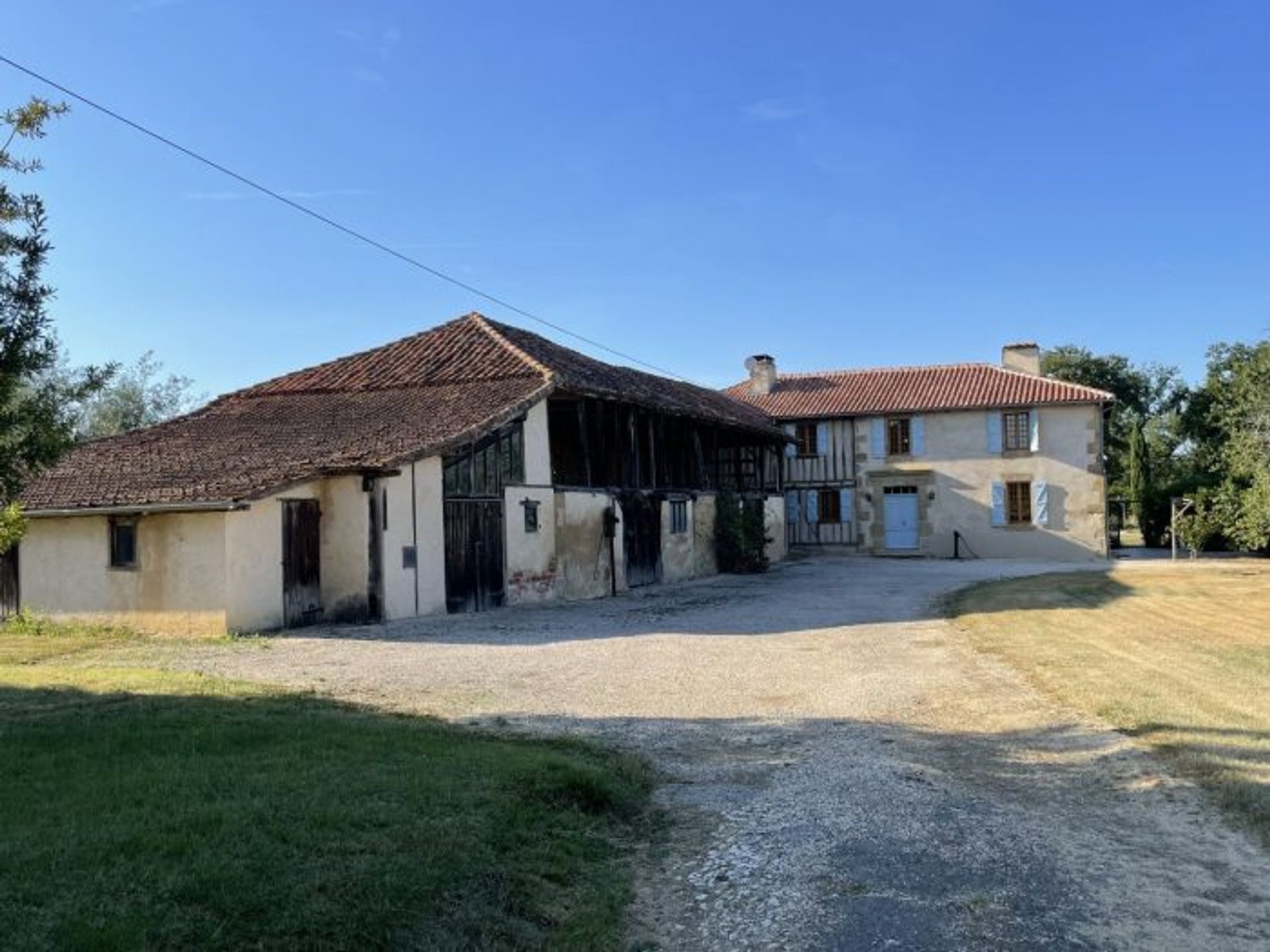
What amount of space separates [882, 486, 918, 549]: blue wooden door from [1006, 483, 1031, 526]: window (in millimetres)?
3054

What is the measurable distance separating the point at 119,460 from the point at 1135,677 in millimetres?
16005

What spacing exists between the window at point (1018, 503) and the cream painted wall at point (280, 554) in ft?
81.3

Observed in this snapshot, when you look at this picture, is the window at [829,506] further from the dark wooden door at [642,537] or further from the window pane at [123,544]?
the window pane at [123,544]

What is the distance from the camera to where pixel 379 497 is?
15617 mm

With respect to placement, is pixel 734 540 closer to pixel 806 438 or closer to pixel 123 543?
pixel 806 438

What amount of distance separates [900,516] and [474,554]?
21.2 metres

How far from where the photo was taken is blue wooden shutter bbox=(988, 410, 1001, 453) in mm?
33906

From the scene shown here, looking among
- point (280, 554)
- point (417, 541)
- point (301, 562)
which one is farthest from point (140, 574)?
point (417, 541)

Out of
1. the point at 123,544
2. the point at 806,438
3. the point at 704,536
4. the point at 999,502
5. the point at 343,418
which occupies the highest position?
the point at 806,438

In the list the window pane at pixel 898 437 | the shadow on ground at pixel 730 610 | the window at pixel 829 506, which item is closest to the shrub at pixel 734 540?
the shadow on ground at pixel 730 610

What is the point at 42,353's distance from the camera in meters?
5.27

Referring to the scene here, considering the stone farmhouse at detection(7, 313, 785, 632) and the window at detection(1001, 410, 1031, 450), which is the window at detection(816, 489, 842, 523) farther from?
the stone farmhouse at detection(7, 313, 785, 632)

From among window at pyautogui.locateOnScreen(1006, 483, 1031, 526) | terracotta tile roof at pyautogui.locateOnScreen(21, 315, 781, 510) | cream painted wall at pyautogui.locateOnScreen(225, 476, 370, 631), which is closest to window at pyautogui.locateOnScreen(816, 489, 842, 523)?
window at pyautogui.locateOnScreen(1006, 483, 1031, 526)

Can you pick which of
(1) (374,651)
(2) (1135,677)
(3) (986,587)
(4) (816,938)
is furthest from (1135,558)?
(4) (816,938)
